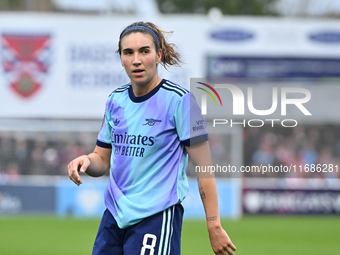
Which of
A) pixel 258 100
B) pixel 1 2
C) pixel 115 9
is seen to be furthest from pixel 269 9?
pixel 258 100

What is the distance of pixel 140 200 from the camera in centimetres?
359

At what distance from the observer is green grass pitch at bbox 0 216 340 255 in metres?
10.3

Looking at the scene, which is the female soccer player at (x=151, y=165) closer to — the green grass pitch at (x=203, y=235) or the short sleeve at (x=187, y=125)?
the short sleeve at (x=187, y=125)

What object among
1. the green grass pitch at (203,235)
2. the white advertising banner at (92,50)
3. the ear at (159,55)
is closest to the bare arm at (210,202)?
the ear at (159,55)

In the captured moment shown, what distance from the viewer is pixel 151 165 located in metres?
3.63

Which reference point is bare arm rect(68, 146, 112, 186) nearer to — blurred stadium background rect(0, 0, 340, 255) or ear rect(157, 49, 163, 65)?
ear rect(157, 49, 163, 65)

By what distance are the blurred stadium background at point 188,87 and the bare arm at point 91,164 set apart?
12442mm

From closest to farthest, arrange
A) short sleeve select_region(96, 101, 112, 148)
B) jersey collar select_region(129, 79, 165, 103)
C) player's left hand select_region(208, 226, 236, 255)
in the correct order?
player's left hand select_region(208, 226, 236, 255)
jersey collar select_region(129, 79, 165, 103)
short sleeve select_region(96, 101, 112, 148)

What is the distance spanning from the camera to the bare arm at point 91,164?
11.7 ft

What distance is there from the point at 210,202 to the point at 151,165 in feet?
1.39

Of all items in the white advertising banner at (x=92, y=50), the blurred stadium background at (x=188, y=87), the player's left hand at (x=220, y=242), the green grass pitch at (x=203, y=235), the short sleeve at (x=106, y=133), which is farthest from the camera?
the white advertising banner at (x=92, y=50)

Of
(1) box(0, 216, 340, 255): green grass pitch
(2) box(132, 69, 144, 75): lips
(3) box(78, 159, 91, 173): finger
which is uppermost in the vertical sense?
(2) box(132, 69, 144, 75): lips

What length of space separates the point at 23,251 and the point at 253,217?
902 centimetres

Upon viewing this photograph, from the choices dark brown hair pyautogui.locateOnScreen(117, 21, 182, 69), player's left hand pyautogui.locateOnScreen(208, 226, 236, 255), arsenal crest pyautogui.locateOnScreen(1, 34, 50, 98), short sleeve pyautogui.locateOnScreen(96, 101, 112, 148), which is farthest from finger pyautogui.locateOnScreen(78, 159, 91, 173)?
arsenal crest pyautogui.locateOnScreen(1, 34, 50, 98)
